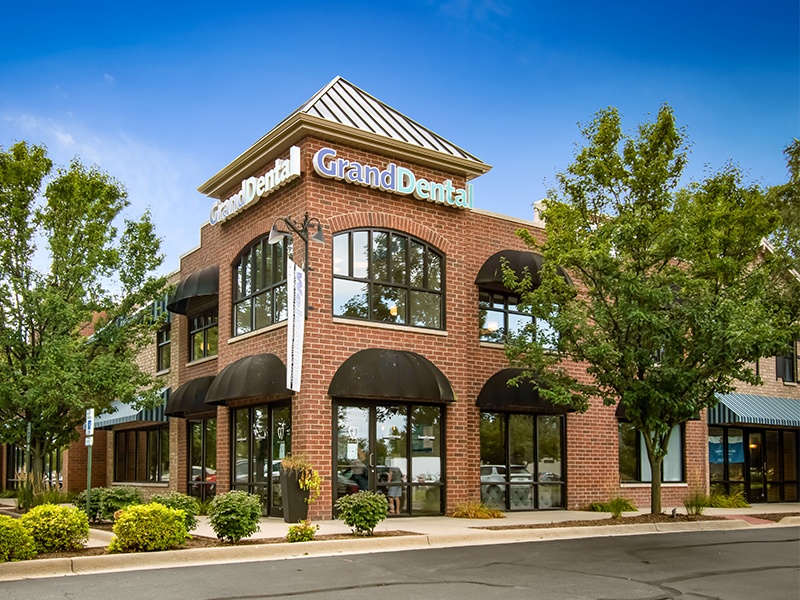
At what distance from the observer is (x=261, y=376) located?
19.8 m

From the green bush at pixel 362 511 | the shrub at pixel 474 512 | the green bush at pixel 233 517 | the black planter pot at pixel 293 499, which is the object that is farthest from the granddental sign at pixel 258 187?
the shrub at pixel 474 512

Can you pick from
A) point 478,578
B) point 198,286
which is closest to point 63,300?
point 198,286

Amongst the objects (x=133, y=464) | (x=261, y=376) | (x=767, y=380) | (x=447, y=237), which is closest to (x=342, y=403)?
(x=261, y=376)

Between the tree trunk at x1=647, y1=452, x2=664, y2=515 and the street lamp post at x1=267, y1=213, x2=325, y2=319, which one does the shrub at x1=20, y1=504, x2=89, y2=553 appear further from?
the tree trunk at x1=647, y1=452, x2=664, y2=515

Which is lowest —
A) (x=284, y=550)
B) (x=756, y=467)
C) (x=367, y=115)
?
(x=756, y=467)

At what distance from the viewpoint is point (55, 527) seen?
12.9 m

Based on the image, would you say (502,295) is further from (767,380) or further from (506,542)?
(767,380)

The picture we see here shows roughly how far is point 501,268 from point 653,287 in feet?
13.8

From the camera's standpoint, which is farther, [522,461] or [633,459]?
[633,459]

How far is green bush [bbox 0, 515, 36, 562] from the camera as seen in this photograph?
11906 mm

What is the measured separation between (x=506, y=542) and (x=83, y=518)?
717 cm

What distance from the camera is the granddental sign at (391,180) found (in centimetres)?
1997

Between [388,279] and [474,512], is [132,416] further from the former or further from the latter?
[474,512]

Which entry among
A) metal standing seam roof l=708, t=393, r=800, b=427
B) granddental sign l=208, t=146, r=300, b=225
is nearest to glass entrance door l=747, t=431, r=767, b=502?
metal standing seam roof l=708, t=393, r=800, b=427
